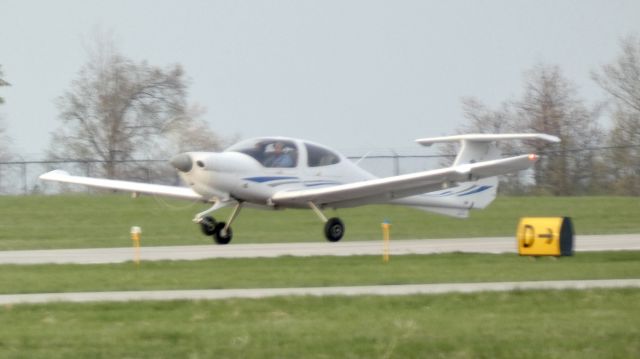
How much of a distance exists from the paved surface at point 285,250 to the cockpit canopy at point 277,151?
5.93 feet

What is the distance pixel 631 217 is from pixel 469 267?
19767mm

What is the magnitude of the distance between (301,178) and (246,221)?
780cm

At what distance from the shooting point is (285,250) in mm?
25438

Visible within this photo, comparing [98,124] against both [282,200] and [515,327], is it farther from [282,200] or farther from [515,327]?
[515,327]

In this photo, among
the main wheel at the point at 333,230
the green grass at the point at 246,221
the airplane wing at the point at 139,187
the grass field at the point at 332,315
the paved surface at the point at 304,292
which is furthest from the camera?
the green grass at the point at 246,221

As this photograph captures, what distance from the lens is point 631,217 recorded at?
38625mm

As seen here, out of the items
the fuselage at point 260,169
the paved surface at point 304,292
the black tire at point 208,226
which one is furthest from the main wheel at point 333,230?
the paved surface at point 304,292

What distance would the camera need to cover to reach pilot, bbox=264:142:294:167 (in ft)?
93.4

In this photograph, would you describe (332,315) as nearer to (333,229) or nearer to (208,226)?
(208,226)

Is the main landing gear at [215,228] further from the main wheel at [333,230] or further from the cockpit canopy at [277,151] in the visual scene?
the main wheel at [333,230]

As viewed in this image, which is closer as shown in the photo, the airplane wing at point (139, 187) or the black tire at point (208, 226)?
the black tire at point (208, 226)

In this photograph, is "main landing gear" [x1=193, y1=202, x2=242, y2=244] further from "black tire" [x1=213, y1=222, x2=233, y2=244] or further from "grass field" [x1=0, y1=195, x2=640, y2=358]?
"grass field" [x1=0, y1=195, x2=640, y2=358]

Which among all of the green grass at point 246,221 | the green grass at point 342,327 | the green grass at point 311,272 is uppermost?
the green grass at point 342,327

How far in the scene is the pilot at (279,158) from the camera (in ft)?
93.4
